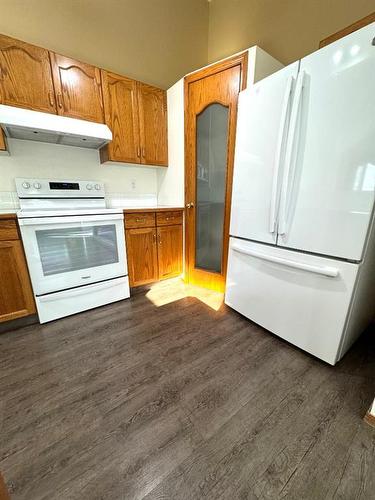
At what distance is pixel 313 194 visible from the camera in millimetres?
1268

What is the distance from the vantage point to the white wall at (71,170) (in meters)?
1.94

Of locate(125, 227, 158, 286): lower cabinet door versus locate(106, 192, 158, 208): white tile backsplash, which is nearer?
locate(125, 227, 158, 286): lower cabinet door

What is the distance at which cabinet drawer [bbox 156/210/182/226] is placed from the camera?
2309 millimetres

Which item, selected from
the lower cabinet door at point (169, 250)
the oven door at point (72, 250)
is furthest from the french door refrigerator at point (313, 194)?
the oven door at point (72, 250)

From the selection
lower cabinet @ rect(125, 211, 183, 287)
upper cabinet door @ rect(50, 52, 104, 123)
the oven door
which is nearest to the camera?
the oven door

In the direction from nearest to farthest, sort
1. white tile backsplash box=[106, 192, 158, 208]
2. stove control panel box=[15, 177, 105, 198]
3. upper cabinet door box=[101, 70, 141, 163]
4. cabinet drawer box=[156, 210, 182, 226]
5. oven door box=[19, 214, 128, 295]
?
oven door box=[19, 214, 128, 295] → stove control panel box=[15, 177, 105, 198] → upper cabinet door box=[101, 70, 141, 163] → cabinet drawer box=[156, 210, 182, 226] → white tile backsplash box=[106, 192, 158, 208]

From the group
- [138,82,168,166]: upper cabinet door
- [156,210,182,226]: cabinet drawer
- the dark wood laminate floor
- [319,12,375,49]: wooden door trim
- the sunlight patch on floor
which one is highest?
[319,12,375,49]: wooden door trim

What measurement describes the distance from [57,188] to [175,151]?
51.5 inches

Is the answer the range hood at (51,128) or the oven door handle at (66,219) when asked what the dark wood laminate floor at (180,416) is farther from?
the range hood at (51,128)

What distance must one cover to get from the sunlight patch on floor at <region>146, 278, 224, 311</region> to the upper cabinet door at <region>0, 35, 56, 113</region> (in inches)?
77.7

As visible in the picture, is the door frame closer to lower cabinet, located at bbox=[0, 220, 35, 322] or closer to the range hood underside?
the range hood underside

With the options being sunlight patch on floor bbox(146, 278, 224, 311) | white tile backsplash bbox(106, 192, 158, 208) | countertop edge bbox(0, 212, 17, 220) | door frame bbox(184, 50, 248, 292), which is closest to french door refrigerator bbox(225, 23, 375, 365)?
door frame bbox(184, 50, 248, 292)

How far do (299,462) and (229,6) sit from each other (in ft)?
13.3

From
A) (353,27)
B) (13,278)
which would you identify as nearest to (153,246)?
(13,278)
